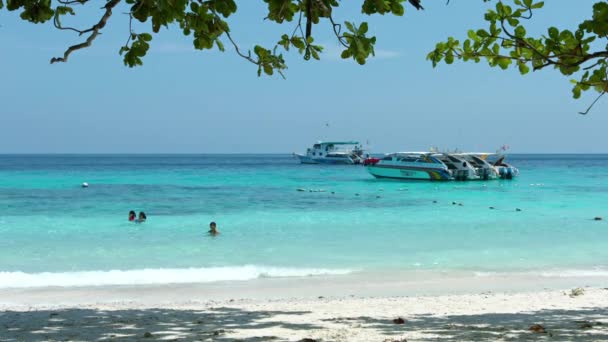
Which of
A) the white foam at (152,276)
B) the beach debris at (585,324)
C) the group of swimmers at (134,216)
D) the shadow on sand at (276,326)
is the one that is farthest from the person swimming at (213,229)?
the beach debris at (585,324)

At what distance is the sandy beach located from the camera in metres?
6.16

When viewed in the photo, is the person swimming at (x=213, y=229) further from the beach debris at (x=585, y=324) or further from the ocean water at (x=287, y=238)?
the beach debris at (x=585, y=324)

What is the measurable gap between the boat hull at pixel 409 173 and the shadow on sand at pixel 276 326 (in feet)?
132

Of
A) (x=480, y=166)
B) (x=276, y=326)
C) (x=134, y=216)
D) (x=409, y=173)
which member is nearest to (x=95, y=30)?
(x=276, y=326)

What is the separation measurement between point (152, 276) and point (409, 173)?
126ft

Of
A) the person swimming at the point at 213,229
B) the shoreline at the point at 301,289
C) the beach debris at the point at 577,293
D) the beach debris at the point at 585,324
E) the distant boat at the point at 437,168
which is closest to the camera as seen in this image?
the beach debris at the point at 585,324

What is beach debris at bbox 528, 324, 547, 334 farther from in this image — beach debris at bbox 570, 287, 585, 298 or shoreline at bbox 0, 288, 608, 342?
beach debris at bbox 570, 287, 585, 298

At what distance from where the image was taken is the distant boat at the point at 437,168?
47875 mm

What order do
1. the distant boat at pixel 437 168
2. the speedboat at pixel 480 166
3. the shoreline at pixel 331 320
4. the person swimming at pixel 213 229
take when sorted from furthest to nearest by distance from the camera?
the speedboat at pixel 480 166
the distant boat at pixel 437 168
the person swimming at pixel 213 229
the shoreline at pixel 331 320

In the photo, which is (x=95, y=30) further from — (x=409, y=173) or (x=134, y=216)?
(x=409, y=173)

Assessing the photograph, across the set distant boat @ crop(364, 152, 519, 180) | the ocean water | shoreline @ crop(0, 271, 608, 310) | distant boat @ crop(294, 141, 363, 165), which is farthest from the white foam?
distant boat @ crop(294, 141, 363, 165)

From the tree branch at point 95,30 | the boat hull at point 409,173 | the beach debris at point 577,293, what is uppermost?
the tree branch at point 95,30

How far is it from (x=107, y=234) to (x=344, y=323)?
13.9 meters

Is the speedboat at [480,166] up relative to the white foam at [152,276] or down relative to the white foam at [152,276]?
up
